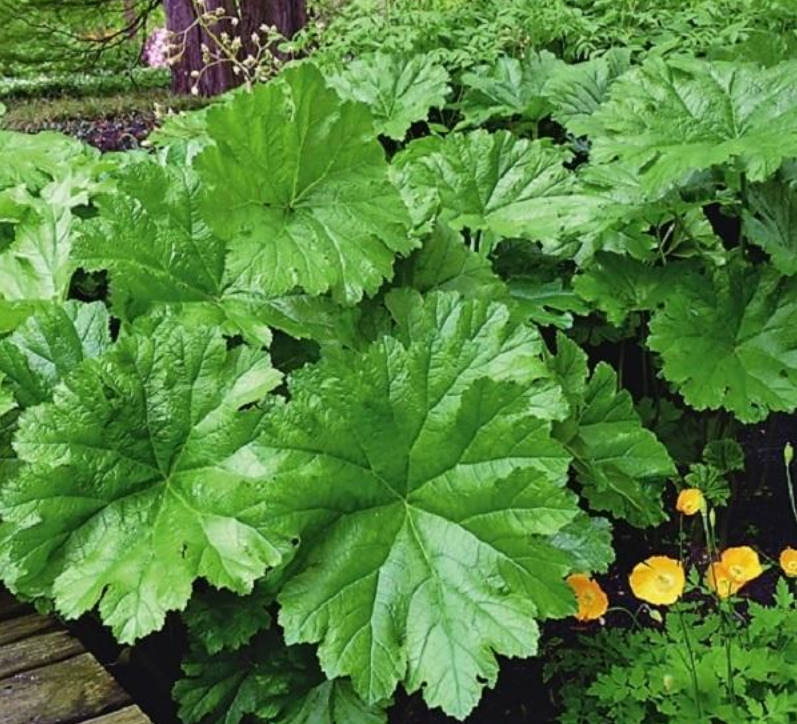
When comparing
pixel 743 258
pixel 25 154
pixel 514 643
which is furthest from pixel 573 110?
pixel 514 643

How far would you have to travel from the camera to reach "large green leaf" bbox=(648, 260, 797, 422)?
1.87 m

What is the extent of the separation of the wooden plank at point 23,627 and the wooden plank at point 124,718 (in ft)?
0.80

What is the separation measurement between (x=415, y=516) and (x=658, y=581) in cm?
45

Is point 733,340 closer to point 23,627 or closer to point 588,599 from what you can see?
point 588,599

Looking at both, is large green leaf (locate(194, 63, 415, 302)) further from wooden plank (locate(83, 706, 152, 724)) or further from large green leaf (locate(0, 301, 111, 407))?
wooden plank (locate(83, 706, 152, 724))

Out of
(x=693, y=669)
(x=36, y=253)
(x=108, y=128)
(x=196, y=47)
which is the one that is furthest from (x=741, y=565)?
(x=196, y=47)

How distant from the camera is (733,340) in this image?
1.97m

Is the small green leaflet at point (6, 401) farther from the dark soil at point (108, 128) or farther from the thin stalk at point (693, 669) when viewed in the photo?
the dark soil at point (108, 128)


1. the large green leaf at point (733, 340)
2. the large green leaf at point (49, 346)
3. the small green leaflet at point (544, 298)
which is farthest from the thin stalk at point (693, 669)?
the large green leaf at point (49, 346)

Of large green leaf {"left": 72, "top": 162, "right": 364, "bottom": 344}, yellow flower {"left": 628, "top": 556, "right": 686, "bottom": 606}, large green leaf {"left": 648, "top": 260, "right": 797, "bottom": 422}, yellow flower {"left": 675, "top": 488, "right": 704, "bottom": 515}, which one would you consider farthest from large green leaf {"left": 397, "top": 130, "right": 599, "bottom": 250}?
yellow flower {"left": 628, "top": 556, "right": 686, "bottom": 606}

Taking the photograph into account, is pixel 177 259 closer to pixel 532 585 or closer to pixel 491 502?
pixel 491 502

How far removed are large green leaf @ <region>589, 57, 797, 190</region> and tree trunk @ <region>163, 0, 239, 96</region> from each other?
4.70 m

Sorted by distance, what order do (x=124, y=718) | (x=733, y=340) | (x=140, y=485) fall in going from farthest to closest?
(x=733, y=340), (x=140, y=485), (x=124, y=718)

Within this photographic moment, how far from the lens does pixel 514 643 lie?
1.30 metres
